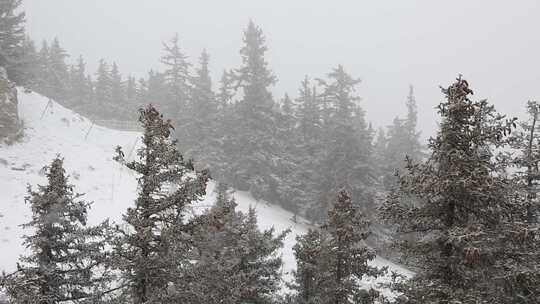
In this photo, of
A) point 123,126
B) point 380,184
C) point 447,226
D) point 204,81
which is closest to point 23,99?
point 123,126

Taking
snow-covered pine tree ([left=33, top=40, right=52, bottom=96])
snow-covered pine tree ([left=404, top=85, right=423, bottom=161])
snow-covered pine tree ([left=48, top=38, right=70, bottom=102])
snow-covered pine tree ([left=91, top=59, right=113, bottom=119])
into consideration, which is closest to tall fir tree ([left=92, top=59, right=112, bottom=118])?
snow-covered pine tree ([left=91, top=59, right=113, bottom=119])

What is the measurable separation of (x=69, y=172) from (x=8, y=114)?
5.11m

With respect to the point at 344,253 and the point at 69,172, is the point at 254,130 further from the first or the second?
the point at 344,253

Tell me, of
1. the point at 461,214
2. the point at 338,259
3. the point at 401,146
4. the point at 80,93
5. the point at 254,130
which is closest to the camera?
the point at 461,214

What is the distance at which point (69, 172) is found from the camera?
2939 centimetres

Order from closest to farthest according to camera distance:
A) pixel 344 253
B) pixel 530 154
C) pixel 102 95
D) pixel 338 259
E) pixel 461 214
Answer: pixel 461 214 < pixel 530 154 < pixel 344 253 < pixel 338 259 < pixel 102 95

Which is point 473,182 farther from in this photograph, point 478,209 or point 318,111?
point 318,111

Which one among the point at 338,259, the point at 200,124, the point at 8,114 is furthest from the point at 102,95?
the point at 338,259

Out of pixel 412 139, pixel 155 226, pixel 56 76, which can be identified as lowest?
pixel 155 226

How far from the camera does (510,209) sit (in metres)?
10.2

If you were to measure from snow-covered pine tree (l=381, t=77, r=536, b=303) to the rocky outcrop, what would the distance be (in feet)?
84.8

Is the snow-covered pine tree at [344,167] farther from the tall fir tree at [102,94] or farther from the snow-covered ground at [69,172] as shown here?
the tall fir tree at [102,94]

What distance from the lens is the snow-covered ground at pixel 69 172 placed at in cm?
2275

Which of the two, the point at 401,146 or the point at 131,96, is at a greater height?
the point at 131,96
